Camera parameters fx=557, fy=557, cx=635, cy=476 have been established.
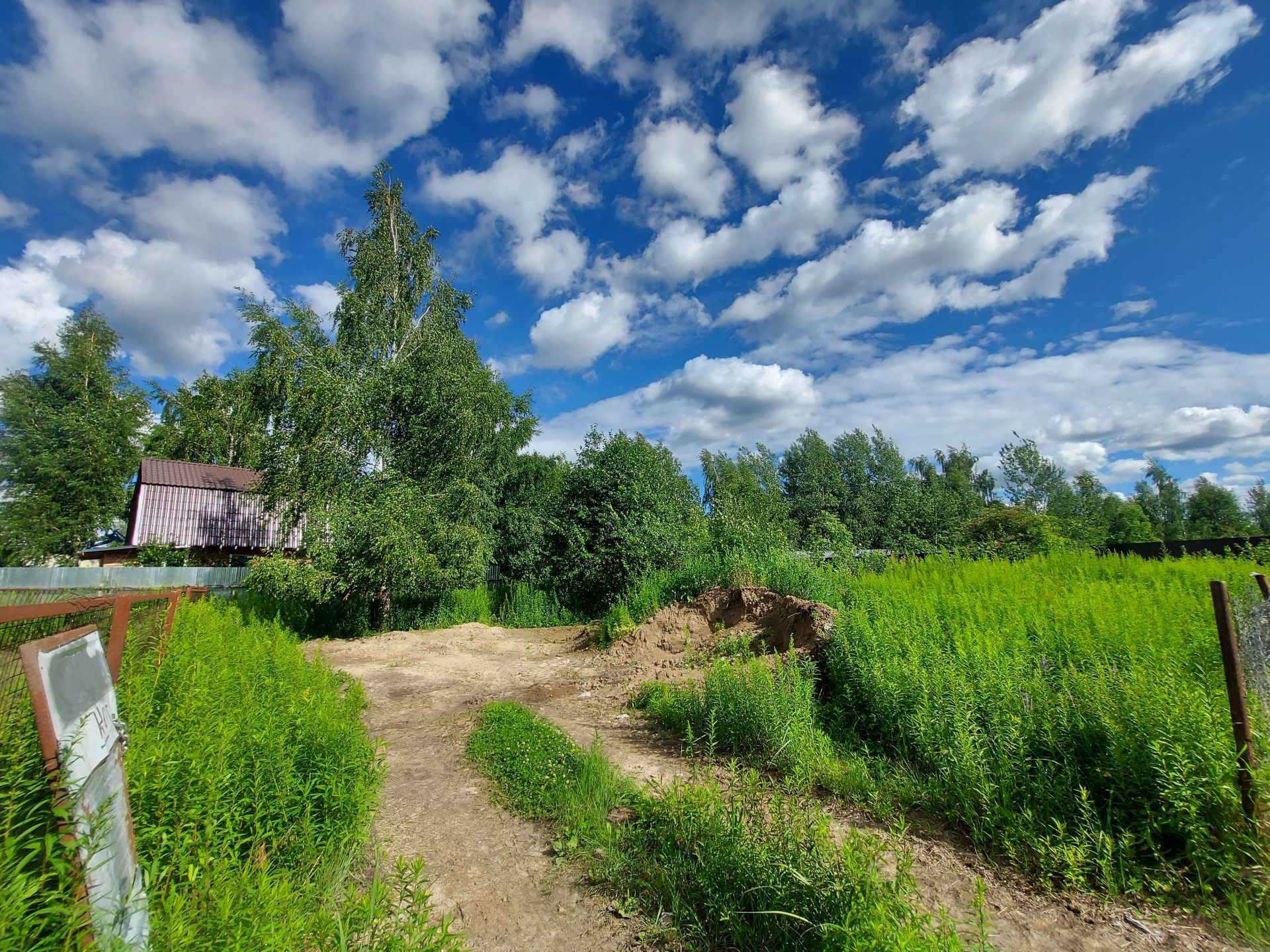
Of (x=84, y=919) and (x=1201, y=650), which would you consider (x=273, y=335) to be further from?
(x=1201, y=650)

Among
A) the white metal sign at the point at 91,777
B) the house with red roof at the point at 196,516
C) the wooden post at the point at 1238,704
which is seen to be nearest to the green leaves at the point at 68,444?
the house with red roof at the point at 196,516

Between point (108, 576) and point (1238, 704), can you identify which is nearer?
point (1238, 704)

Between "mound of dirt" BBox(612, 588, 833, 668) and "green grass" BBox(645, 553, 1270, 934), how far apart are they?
838 mm

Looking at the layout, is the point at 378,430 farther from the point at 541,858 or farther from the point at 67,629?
the point at 541,858

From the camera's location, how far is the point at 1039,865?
304 cm

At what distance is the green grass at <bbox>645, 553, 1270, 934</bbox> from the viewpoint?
296cm

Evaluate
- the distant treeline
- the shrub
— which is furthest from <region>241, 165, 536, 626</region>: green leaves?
the shrub

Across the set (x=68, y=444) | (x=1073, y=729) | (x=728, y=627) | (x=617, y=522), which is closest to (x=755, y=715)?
(x=1073, y=729)

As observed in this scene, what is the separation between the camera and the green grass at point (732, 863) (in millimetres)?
2295

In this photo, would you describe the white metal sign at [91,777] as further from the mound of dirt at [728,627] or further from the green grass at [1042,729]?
the mound of dirt at [728,627]

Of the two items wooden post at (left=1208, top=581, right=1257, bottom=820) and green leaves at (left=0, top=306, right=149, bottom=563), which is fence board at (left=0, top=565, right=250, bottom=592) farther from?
wooden post at (left=1208, top=581, right=1257, bottom=820)

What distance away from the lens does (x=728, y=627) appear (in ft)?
30.6

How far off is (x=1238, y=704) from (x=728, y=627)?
21.8 feet

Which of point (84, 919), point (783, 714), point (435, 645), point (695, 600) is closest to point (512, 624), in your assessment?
point (435, 645)
